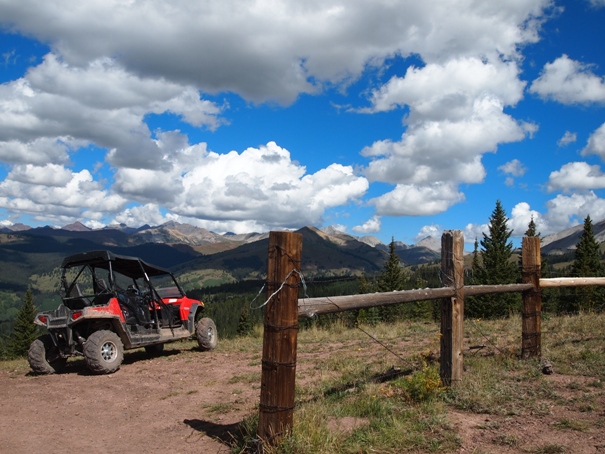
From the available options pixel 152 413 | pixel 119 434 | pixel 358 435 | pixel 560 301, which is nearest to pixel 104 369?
pixel 152 413

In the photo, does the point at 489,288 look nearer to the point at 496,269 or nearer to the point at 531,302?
the point at 531,302

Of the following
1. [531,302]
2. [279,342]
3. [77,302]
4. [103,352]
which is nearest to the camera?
[279,342]

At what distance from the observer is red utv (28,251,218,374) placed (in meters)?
8.89

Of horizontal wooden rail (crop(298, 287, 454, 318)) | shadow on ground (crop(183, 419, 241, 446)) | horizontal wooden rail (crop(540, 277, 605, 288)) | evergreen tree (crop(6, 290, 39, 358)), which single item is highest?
horizontal wooden rail (crop(540, 277, 605, 288))

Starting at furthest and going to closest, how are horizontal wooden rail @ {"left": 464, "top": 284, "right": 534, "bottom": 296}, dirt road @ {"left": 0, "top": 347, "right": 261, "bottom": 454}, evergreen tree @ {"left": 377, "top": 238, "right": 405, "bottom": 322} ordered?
evergreen tree @ {"left": 377, "top": 238, "right": 405, "bottom": 322} → horizontal wooden rail @ {"left": 464, "top": 284, "right": 534, "bottom": 296} → dirt road @ {"left": 0, "top": 347, "right": 261, "bottom": 454}

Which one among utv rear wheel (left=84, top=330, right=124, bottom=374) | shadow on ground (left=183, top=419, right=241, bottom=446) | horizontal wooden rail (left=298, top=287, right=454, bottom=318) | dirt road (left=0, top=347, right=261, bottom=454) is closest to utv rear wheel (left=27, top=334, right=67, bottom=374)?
dirt road (left=0, top=347, right=261, bottom=454)

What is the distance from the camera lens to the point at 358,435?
4105 millimetres

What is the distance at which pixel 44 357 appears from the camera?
29.8 ft

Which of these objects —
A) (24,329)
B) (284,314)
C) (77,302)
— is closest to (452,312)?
(284,314)

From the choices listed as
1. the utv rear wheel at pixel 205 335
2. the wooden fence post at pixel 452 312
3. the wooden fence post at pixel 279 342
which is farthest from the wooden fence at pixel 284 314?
the utv rear wheel at pixel 205 335

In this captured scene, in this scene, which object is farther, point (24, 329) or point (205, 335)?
point (24, 329)

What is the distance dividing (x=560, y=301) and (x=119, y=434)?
5089 centimetres

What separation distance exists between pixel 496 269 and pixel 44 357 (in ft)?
134

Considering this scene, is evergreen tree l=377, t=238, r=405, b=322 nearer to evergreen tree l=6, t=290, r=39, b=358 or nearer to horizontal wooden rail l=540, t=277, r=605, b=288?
evergreen tree l=6, t=290, r=39, b=358
